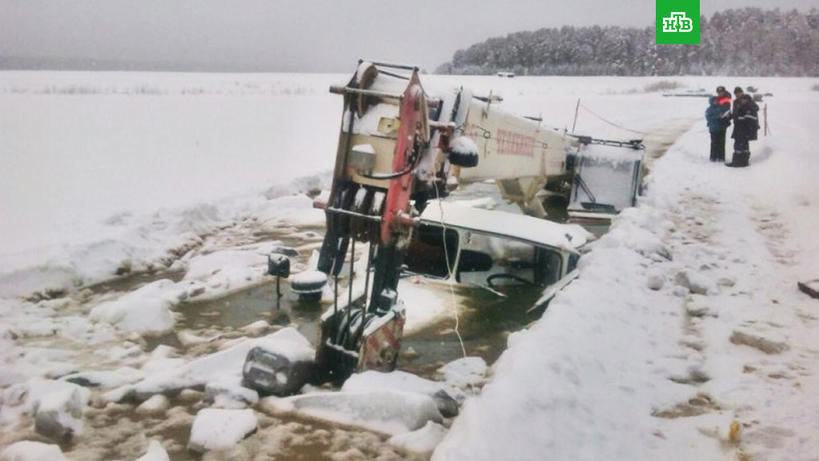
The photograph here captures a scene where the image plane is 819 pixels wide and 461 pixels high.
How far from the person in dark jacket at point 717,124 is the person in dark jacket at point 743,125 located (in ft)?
1.39

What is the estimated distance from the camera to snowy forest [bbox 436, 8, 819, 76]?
4016 cm

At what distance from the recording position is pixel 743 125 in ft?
48.3

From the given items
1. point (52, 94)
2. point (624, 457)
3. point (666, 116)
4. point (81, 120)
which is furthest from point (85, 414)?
point (666, 116)

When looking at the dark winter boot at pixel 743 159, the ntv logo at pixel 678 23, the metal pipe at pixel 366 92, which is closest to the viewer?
the metal pipe at pixel 366 92

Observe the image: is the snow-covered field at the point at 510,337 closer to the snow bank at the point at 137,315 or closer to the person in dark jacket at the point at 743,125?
the snow bank at the point at 137,315

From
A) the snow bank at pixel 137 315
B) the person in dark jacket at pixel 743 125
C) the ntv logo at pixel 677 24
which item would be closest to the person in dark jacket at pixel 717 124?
the person in dark jacket at pixel 743 125

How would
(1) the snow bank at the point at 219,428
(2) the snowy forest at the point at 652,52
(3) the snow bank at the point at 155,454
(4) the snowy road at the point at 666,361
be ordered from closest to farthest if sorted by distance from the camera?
(4) the snowy road at the point at 666,361, (3) the snow bank at the point at 155,454, (1) the snow bank at the point at 219,428, (2) the snowy forest at the point at 652,52

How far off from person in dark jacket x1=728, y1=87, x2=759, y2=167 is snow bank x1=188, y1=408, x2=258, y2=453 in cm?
1421

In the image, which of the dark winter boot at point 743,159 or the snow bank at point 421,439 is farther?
the dark winter boot at point 743,159

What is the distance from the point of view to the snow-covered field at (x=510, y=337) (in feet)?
13.0

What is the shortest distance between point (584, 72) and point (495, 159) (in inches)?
3477

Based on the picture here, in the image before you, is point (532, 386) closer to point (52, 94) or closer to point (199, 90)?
point (52, 94)

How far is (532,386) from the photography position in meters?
4.05

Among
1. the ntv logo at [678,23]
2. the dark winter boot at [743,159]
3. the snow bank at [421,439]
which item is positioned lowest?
the snow bank at [421,439]
